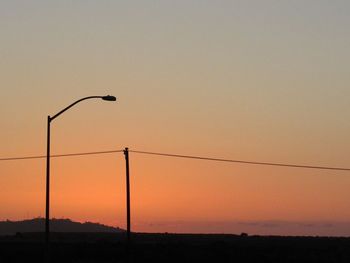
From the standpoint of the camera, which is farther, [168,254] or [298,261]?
[168,254]

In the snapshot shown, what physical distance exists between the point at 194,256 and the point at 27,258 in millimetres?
15863

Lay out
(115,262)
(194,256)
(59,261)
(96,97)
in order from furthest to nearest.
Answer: (194,256)
(59,261)
(115,262)
(96,97)

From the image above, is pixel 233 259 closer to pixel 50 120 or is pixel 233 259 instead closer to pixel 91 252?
pixel 91 252

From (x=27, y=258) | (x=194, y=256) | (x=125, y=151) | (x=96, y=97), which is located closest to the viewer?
(x=96, y=97)

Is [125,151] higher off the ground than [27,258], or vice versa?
[125,151]

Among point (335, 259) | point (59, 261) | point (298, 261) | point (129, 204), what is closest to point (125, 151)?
point (129, 204)

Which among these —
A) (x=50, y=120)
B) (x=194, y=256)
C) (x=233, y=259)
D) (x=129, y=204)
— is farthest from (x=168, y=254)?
(x=50, y=120)

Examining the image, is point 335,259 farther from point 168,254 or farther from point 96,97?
point 96,97

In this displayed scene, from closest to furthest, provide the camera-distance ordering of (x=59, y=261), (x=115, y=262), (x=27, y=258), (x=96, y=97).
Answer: (x=96, y=97)
(x=115, y=262)
(x=59, y=261)
(x=27, y=258)

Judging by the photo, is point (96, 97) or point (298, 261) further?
point (298, 261)

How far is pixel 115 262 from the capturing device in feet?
212

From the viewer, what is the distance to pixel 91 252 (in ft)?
275

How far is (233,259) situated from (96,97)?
125 ft

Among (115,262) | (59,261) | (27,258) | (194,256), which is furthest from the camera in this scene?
(194,256)
